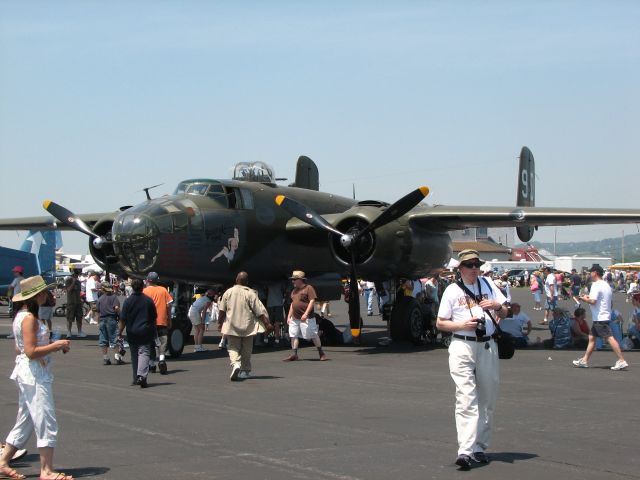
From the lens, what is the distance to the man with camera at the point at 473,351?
7.91 metres

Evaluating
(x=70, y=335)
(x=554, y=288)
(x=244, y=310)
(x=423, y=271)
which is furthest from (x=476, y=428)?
(x=554, y=288)

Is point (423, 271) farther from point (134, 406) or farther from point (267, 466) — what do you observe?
point (267, 466)

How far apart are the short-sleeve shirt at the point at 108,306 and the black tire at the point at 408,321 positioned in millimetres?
6955

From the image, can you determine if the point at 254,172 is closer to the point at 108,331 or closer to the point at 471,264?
the point at 108,331

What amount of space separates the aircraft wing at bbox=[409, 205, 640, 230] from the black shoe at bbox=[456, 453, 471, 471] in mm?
13273

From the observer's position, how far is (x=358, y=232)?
19.8 m

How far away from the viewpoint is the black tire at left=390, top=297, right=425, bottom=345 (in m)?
21.3

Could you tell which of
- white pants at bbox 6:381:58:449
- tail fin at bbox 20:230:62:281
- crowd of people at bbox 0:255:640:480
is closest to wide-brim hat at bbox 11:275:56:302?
crowd of people at bbox 0:255:640:480

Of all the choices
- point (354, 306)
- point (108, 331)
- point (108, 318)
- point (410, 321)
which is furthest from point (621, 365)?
point (108, 318)

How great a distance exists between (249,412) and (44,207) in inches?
501

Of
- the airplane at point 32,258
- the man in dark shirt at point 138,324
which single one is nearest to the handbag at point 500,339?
the man in dark shirt at point 138,324

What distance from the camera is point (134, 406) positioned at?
11562 millimetres

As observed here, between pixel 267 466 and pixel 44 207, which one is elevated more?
pixel 44 207

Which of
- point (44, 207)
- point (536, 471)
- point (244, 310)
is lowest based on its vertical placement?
point (536, 471)
